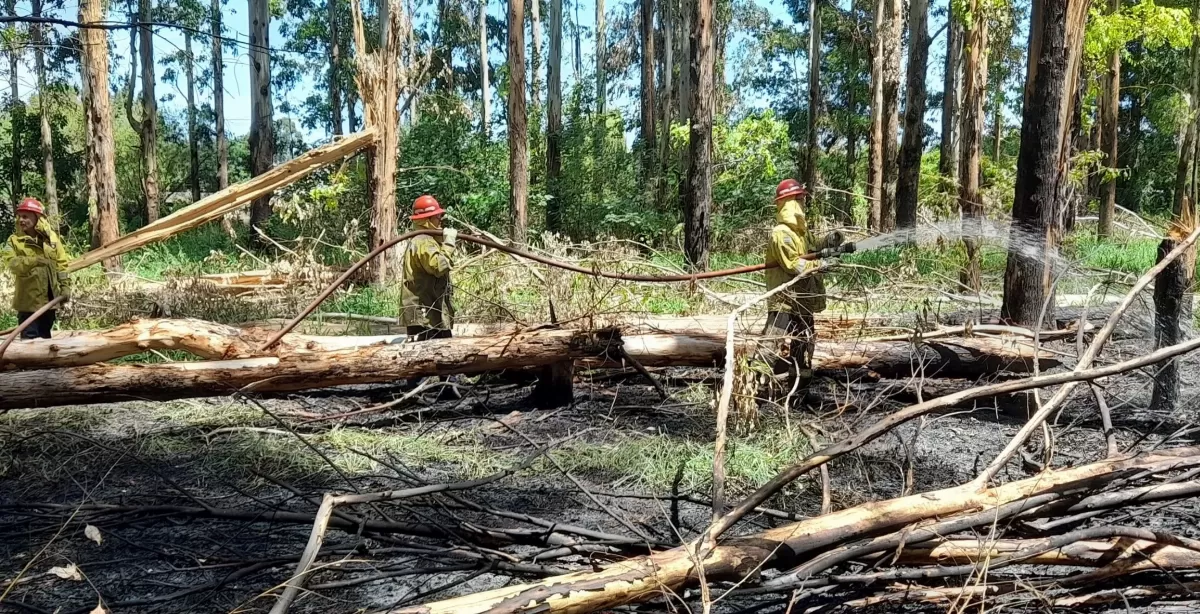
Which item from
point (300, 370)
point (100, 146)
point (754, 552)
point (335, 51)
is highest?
point (335, 51)

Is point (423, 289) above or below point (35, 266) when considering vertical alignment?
below

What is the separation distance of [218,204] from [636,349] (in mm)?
5519

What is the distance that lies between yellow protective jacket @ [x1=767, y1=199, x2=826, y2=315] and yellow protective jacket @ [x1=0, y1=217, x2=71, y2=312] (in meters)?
6.45

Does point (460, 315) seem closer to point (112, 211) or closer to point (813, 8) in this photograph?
point (112, 211)

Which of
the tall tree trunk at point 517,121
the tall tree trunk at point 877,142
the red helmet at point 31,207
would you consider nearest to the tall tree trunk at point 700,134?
the tall tree trunk at point 517,121

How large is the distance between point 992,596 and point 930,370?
12.2ft

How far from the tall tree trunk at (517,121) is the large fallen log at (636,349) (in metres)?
7.14

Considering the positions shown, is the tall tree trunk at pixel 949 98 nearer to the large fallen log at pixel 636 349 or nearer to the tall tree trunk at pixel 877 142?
the tall tree trunk at pixel 877 142

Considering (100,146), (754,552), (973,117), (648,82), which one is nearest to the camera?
(754,552)

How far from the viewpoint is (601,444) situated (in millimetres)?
5242

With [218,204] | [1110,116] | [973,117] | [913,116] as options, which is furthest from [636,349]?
[1110,116]

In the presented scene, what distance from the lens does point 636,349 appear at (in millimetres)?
5941

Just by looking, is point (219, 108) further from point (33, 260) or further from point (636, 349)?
point (636, 349)

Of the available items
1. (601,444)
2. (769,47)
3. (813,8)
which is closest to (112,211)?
(601,444)
